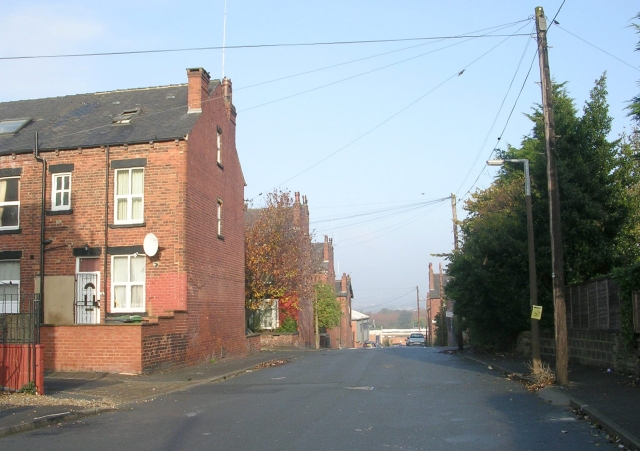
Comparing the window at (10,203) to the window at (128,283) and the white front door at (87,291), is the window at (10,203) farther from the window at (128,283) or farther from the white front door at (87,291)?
the window at (128,283)

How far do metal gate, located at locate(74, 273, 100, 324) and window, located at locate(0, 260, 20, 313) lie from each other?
7.58 feet

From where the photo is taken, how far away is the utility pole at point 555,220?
50.5ft

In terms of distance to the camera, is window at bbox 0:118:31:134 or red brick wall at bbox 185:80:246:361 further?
window at bbox 0:118:31:134

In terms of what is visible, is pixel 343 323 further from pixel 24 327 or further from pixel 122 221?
pixel 24 327

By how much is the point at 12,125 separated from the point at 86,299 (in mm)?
8496

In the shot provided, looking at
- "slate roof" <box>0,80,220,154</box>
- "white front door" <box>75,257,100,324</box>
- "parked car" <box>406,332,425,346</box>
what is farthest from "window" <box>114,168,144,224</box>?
"parked car" <box>406,332,425,346</box>

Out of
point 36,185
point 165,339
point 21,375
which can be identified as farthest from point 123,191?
point 21,375

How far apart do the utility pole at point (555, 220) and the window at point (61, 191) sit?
15.8 metres

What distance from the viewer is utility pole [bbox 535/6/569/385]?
50.5 feet

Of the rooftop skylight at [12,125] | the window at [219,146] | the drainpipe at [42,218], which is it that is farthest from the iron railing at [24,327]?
the rooftop skylight at [12,125]

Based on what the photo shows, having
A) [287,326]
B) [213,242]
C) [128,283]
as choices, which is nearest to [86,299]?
[128,283]

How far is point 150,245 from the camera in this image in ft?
71.9

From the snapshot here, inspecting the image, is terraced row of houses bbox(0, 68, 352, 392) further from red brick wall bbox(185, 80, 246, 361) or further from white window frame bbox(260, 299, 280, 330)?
white window frame bbox(260, 299, 280, 330)

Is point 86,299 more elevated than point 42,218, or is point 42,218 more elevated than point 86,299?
point 42,218
